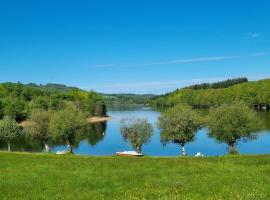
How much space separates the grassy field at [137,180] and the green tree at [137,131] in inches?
2223

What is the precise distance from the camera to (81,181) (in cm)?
2545

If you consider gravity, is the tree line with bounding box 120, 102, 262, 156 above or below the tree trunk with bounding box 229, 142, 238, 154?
above

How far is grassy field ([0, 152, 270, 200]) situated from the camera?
66.9 feet

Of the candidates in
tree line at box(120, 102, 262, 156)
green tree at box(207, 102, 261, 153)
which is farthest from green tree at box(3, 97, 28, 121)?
green tree at box(207, 102, 261, 153)

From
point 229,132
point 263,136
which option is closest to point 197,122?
point 229,132

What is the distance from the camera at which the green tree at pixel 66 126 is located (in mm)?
93062

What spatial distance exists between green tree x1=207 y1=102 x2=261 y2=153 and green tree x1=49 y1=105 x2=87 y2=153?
32533 mm

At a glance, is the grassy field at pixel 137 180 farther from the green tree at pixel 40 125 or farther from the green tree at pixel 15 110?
the green tree at pixel 15 110

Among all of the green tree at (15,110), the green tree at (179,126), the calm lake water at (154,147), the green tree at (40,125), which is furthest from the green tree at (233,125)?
the green tree at (15,110)

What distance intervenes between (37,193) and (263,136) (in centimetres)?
11049

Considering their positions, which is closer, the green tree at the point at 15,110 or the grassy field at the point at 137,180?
the grassy field at the point at 137,180

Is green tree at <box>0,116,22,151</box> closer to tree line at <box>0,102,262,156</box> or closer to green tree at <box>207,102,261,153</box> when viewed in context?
tree line at <box>0,102,262,156</box>

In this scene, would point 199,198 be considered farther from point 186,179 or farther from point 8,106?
point 8,106

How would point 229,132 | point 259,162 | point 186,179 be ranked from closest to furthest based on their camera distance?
1. point 186,179
2. point 259,162
3. point 229,132
